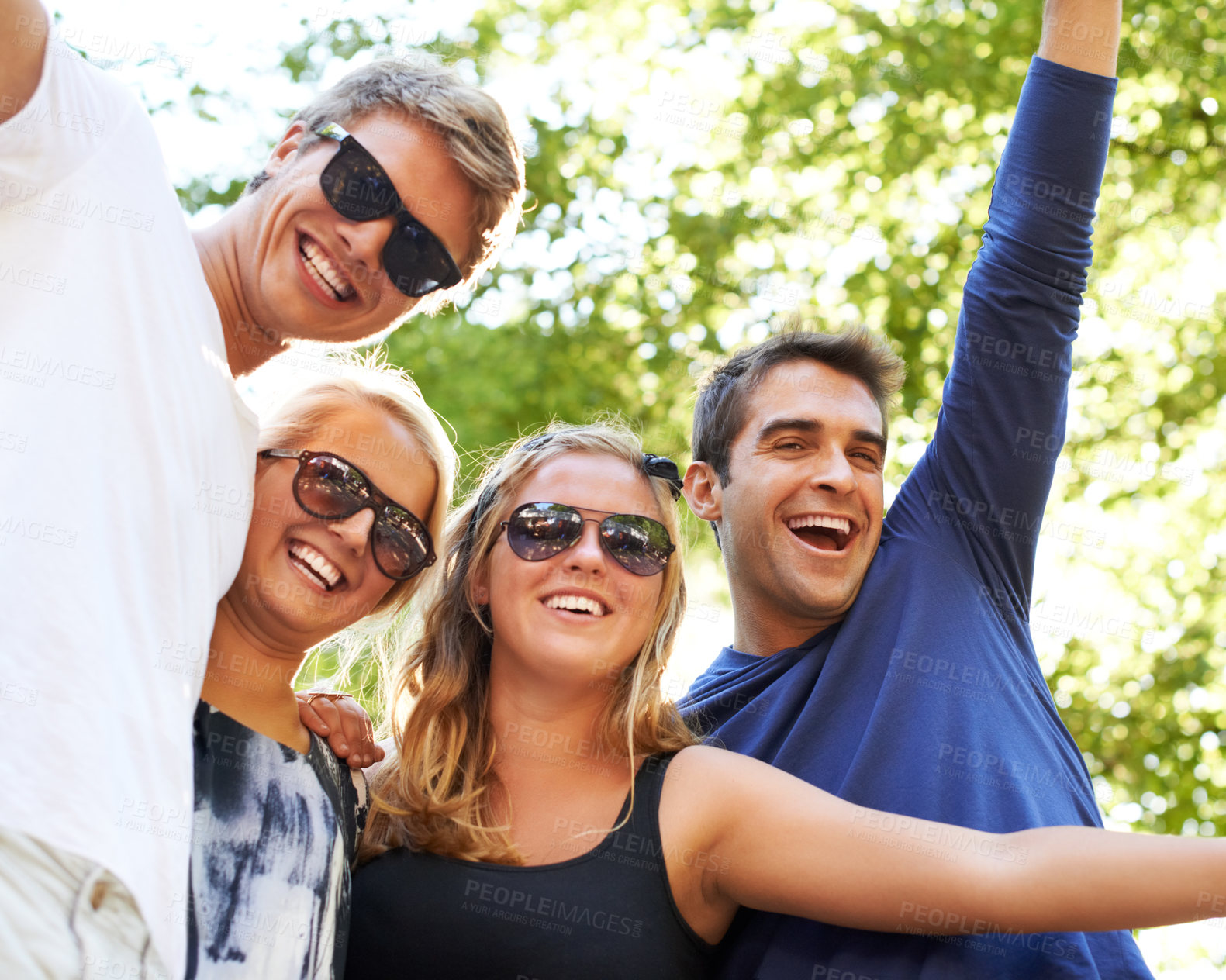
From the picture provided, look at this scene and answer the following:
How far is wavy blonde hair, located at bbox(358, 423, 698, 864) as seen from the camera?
253 centimetres

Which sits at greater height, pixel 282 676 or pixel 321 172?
pixel 321 172

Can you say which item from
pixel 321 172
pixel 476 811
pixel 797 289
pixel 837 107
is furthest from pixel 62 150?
pixel 837 107

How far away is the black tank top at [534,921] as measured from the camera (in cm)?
230

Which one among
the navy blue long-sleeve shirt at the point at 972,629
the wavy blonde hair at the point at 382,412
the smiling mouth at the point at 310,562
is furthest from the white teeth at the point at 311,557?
the navy blue long-sleeve shirt at the point at 972,629

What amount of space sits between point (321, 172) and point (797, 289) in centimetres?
692

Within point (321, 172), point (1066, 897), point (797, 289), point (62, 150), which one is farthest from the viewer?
point (797, 289)

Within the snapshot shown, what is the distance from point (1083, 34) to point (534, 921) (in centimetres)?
279

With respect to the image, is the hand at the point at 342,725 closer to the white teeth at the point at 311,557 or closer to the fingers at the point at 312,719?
the fingers at the point at 312,719

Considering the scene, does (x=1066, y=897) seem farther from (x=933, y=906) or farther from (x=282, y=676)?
(x=282, y=676)

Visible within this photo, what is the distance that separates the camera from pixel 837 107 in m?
9.01

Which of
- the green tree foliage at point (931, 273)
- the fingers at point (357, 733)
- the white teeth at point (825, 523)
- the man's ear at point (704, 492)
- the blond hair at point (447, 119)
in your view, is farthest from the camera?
the green tree foliage at point (931, 273)

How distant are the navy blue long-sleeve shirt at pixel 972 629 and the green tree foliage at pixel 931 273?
5.59 metres

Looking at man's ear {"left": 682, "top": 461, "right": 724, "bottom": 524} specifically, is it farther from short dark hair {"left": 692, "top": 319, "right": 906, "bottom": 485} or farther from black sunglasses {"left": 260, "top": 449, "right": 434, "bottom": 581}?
black sunglasses {"left": 260, "top": 449, "right": 434, "bottom": 581}

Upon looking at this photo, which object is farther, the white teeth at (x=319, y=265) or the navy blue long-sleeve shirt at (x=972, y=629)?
the navy blue long-sleeve shirt at (x=972, y=629)
